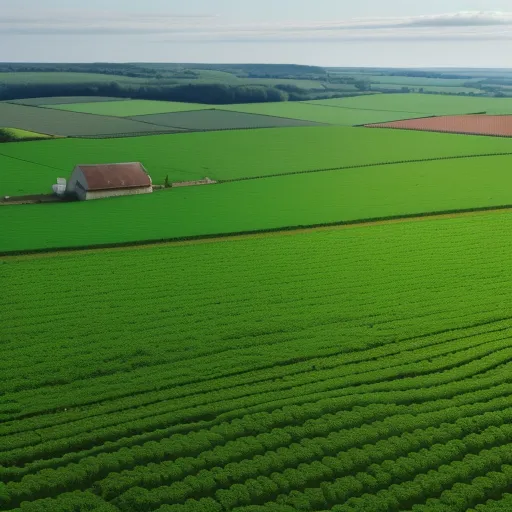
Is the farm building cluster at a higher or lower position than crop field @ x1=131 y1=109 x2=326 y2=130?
lower

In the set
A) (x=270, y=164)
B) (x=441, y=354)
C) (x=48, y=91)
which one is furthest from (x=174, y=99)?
(x=441, y=354)

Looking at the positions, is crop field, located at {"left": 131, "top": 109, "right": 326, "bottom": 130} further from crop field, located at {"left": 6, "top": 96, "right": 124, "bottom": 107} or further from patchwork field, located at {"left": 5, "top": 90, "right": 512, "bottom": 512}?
patchwork field, located at {"left": 5, "top": 90, "right": 512, "bottom": 512}

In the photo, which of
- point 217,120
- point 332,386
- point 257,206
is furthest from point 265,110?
point 332,386

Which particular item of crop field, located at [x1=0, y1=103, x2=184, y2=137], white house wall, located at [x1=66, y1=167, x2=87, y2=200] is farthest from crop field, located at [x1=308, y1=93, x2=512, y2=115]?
white house wall, located at [x1=66, y1=167, x2=87, y2=200]

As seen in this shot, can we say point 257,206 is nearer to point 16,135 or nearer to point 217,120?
point 16,135

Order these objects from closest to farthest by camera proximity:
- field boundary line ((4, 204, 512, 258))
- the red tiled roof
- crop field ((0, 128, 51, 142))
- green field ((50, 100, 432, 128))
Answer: field boundary line ((4, 204, 512, 258)), the red tiled roof, crop field ((0, 128, 51, 142)), green field ((50, 100, 432, 128))

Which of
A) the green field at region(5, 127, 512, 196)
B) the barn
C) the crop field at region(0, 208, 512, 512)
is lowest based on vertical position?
the crop field at region(0, 208, 512, 512)

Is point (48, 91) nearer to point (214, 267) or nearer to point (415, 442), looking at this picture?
point (214, 267)
